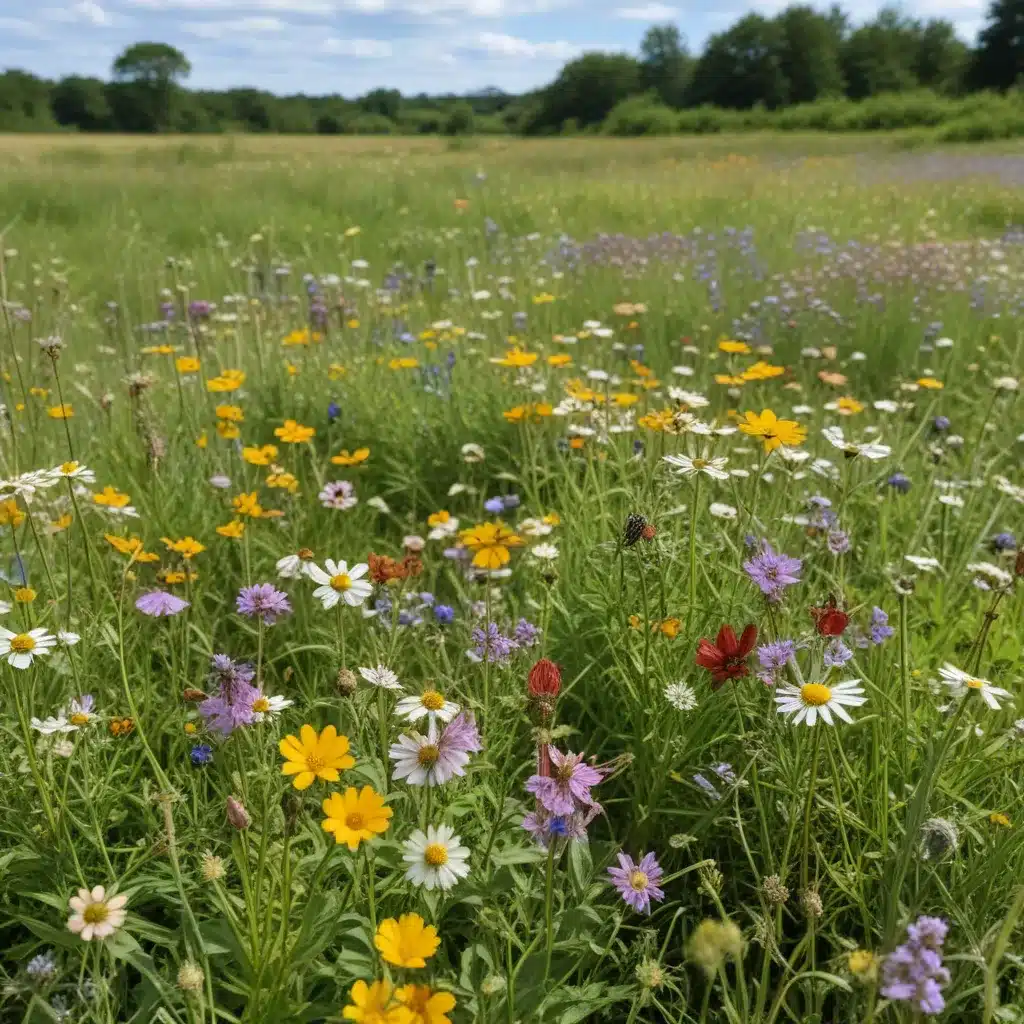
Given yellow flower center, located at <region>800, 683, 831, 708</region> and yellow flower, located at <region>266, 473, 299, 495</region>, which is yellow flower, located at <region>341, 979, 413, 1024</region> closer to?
yellow flower center, located at <region>800, 683, 831, 708</region>

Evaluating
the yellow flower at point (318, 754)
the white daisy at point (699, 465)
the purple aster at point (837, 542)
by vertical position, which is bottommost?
the purple aster at point (837, 542)

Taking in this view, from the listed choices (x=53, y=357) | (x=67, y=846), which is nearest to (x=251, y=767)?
(x=67, y=846)

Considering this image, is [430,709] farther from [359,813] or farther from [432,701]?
[359,813]

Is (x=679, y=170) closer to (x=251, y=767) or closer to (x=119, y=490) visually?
(x=119, y=490)

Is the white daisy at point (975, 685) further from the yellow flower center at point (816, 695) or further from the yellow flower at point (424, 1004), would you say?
the yellow flower at point (424, 1004)

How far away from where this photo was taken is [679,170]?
42.2 feet

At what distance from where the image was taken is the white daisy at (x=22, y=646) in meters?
1.17

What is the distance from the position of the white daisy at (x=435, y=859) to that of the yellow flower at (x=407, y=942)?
0.08 meters

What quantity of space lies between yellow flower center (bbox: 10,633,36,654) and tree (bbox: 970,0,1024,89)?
157 feet

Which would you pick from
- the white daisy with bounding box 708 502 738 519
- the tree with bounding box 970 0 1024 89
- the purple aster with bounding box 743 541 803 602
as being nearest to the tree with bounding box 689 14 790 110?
the tree with bounding box 970 0 1024 89

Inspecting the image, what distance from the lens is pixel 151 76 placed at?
208 feet

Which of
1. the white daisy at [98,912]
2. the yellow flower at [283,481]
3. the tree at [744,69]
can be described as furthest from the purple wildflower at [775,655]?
the tree at [744,69]

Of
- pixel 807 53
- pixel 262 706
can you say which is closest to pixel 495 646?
pixel 262 706

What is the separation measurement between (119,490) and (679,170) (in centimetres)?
1220
